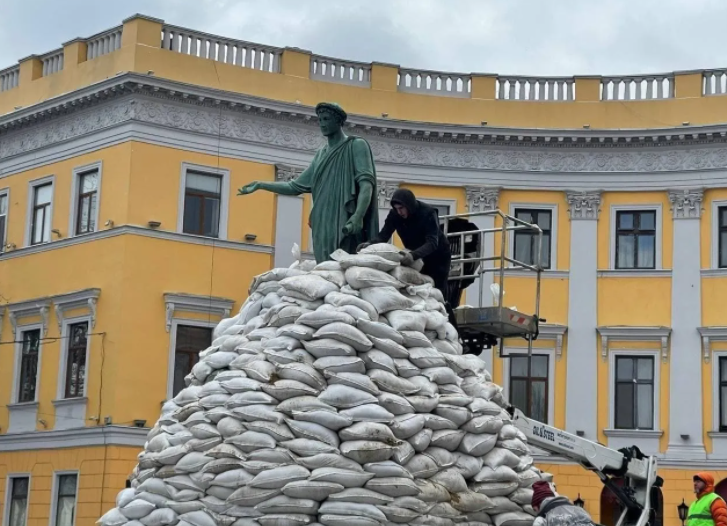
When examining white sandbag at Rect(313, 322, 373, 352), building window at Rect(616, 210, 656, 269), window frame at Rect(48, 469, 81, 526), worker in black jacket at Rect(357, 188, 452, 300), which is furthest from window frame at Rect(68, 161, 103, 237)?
white sandbag at Rect(313, 322, 373, 352)

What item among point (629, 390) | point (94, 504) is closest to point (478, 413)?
point (94, 504)

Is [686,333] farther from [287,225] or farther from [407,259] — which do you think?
[407,259]

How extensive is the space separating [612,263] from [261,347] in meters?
21.7

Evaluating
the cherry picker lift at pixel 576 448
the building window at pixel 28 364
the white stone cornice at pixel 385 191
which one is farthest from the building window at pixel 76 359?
the cherry picker lift at pixel 576 448

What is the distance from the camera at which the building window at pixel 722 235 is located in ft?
104

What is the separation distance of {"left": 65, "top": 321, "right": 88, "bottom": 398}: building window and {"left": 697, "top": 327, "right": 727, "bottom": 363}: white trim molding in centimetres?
1299

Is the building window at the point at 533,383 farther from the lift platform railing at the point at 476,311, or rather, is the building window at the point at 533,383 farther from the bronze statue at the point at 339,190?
the bronze statue at the point at 339,190

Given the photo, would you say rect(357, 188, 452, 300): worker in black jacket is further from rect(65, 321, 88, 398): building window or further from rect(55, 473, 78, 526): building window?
rect(65, 321, 88, 398): building window

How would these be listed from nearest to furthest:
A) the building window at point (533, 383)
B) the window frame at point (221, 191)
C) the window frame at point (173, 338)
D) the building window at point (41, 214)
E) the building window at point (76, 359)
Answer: the window frame at point (173, 338), the building window at point (76, 359), the window frame at point (221, 191), the building window at point (533, 383), the building window at point (41, 214)

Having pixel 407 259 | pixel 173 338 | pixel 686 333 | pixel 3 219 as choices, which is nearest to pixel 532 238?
pixel 686 333

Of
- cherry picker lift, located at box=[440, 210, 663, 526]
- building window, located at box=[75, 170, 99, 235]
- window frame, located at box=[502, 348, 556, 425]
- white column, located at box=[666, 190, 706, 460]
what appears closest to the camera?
cherry picker lift, located at box=[440, 210, 663, 526]

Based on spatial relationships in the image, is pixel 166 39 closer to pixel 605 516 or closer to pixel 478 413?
pixel 605 516

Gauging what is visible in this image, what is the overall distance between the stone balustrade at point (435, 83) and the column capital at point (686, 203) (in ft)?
17.1

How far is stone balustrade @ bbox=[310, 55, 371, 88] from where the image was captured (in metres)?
32.5
